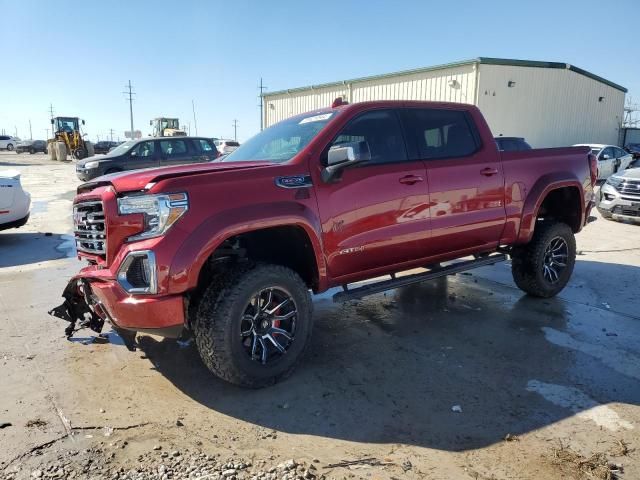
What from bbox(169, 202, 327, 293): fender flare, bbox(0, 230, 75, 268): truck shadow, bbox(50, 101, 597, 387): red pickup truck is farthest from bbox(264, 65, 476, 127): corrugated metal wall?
bbox(169, 202, 327, 293): fender flare

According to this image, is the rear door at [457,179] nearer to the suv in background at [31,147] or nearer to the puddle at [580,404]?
the puddle at [580,404]

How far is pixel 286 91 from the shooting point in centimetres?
3203

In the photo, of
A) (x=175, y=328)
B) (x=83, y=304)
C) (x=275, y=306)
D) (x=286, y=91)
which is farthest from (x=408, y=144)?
(x=286, y=91)

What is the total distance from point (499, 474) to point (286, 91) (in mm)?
31474

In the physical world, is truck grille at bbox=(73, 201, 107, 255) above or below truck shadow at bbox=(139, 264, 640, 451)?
above

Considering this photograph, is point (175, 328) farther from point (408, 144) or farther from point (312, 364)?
point (408, 144)

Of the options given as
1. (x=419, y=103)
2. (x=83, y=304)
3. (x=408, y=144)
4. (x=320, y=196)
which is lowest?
(x=83, y=304)

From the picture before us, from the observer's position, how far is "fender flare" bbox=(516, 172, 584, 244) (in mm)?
5129

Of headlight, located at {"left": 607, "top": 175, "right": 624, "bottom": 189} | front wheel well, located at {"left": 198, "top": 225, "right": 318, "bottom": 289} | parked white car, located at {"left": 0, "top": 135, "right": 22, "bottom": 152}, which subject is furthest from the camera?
parked white car, located at {"left": 0, "top": 135, "right": 22, "bottom": 152}

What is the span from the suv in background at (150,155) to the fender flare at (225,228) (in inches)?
521

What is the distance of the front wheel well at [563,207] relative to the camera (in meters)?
5.72

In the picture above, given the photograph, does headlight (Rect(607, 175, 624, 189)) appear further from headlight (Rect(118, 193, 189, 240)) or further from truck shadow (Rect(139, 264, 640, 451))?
headlight (Rect(118, 193, 189, 240))

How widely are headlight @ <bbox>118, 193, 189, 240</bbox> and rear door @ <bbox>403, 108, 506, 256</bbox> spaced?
2163 millimetres

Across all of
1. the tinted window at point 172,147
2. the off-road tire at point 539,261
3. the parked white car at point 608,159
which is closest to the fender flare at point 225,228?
the off-road tire at point 539,261
